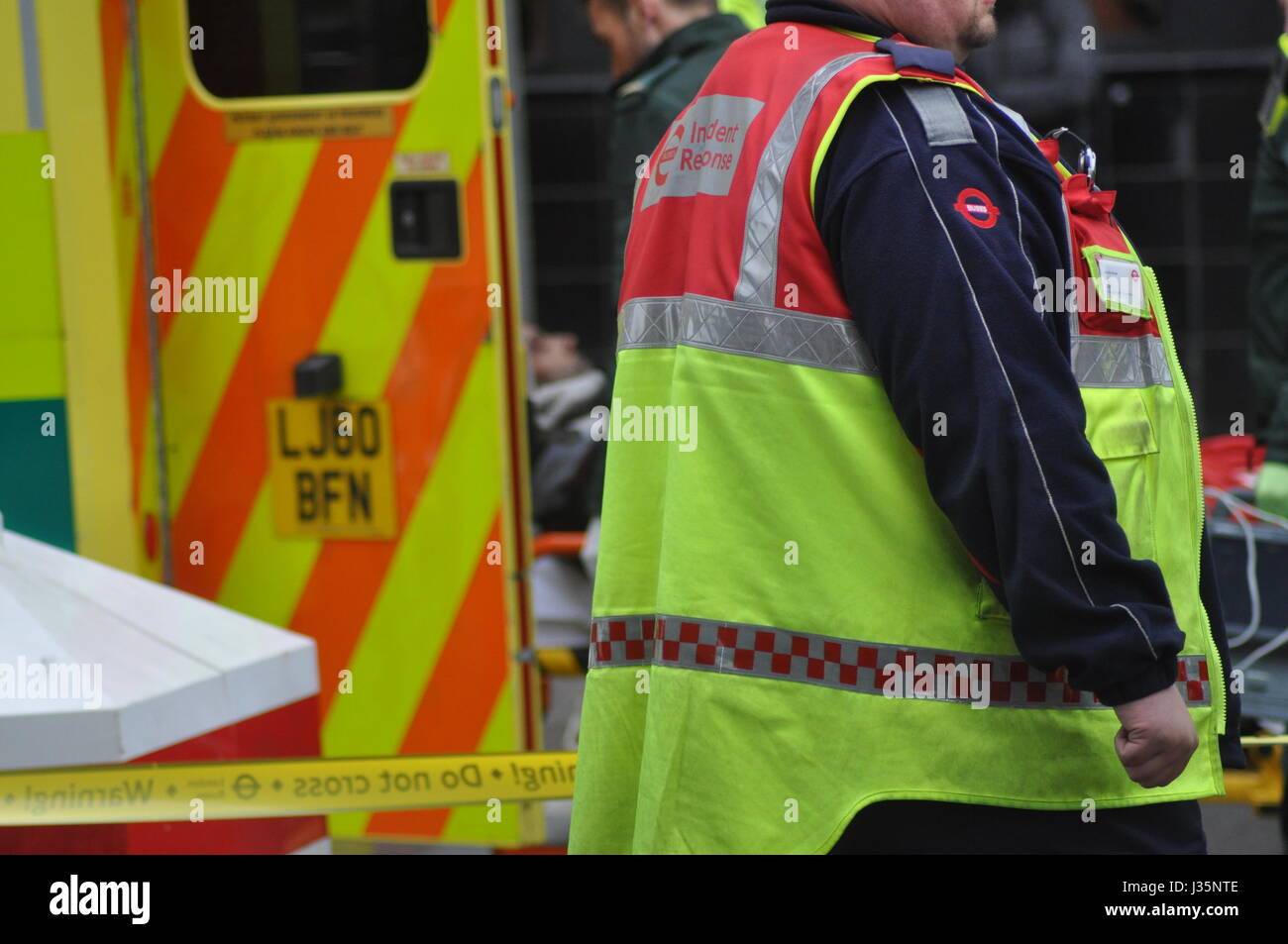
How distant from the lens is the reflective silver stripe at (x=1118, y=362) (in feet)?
6.97

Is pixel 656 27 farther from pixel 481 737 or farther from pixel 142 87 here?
pixel 481 737

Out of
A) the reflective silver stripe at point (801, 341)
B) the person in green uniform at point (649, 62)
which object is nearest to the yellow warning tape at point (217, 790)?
the reflective silver stripe at point (801, 341)

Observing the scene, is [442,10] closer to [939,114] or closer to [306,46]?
[306,46]

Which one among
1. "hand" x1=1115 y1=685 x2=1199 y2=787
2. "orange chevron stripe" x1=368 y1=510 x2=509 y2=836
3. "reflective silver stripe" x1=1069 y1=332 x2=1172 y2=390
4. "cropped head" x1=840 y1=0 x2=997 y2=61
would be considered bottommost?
"orange chevron stripe" x1=368 y1=510 x2=509 y2=836

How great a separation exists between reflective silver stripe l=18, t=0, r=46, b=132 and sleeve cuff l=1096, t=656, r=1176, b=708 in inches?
91.6

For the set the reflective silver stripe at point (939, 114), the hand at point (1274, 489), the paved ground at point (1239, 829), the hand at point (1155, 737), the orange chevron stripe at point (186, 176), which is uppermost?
the reflective silver stripe at point (939, 114)

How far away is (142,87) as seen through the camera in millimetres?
3551

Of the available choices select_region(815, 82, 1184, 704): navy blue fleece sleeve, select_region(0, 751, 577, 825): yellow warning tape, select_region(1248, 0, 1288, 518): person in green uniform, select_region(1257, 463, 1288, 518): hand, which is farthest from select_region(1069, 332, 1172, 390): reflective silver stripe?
select_region(1248, 0, 1288, 518): person in green uniform

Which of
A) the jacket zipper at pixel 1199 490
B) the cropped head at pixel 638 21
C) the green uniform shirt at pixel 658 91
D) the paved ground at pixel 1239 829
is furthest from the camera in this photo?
the paved ground at pixel 1239 829

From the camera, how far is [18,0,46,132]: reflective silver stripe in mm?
3309

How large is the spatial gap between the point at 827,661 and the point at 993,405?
1.20ft

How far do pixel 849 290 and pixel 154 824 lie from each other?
1257mm

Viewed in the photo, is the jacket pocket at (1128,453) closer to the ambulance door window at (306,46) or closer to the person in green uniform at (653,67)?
the ambulance door window at (306,46)

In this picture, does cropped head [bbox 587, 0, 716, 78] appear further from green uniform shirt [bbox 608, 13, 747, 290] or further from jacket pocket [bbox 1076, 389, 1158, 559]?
jacket pocket [bbox 1076, 389, 1158, 559]
